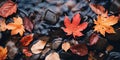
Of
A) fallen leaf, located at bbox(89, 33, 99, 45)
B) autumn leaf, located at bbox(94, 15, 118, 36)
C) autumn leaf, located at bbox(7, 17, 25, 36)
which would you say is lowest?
fallen leaf, located at bbox(89, 33, 99, 45)

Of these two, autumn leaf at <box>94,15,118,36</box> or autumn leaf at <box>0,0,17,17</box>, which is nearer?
autumn leaf at <box>94,15,118,36</box>

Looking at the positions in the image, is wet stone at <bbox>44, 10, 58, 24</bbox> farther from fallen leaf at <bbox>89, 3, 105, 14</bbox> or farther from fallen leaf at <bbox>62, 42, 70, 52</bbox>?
fallen leaf at <bbox>89, 3, 105, 14</bbox>

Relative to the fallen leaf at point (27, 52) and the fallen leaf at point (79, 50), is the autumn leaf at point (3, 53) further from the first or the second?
the fallen leaf at point (79, 50)

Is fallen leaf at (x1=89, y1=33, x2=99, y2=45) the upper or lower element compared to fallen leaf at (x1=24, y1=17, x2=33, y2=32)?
lower

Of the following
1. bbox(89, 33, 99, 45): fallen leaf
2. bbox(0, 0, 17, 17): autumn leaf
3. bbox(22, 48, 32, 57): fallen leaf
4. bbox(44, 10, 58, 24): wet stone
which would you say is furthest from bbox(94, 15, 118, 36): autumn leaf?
bbox(0, 0, 17, 17): autumn leaf

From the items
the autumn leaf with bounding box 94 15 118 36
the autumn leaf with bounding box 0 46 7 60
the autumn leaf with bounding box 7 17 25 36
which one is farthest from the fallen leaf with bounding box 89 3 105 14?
the autumn leaf with bounding box 0 46 7 60

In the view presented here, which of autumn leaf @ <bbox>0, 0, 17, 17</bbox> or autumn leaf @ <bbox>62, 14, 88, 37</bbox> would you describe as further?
autumn leaf @ <bbox>0, 0, 17, 17</bbox>

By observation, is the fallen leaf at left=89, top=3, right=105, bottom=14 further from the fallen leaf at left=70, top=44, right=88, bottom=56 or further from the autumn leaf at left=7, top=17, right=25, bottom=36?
the autumn leaf at left=7, top=17, right=25, bottom=36

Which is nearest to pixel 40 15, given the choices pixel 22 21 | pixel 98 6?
pixel 22 21

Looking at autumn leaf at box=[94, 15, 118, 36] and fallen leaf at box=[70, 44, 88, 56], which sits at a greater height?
autumn leaf at box=[94, 15, 118, 36]

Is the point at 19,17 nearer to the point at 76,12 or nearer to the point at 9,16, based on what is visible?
the point at 9,16
